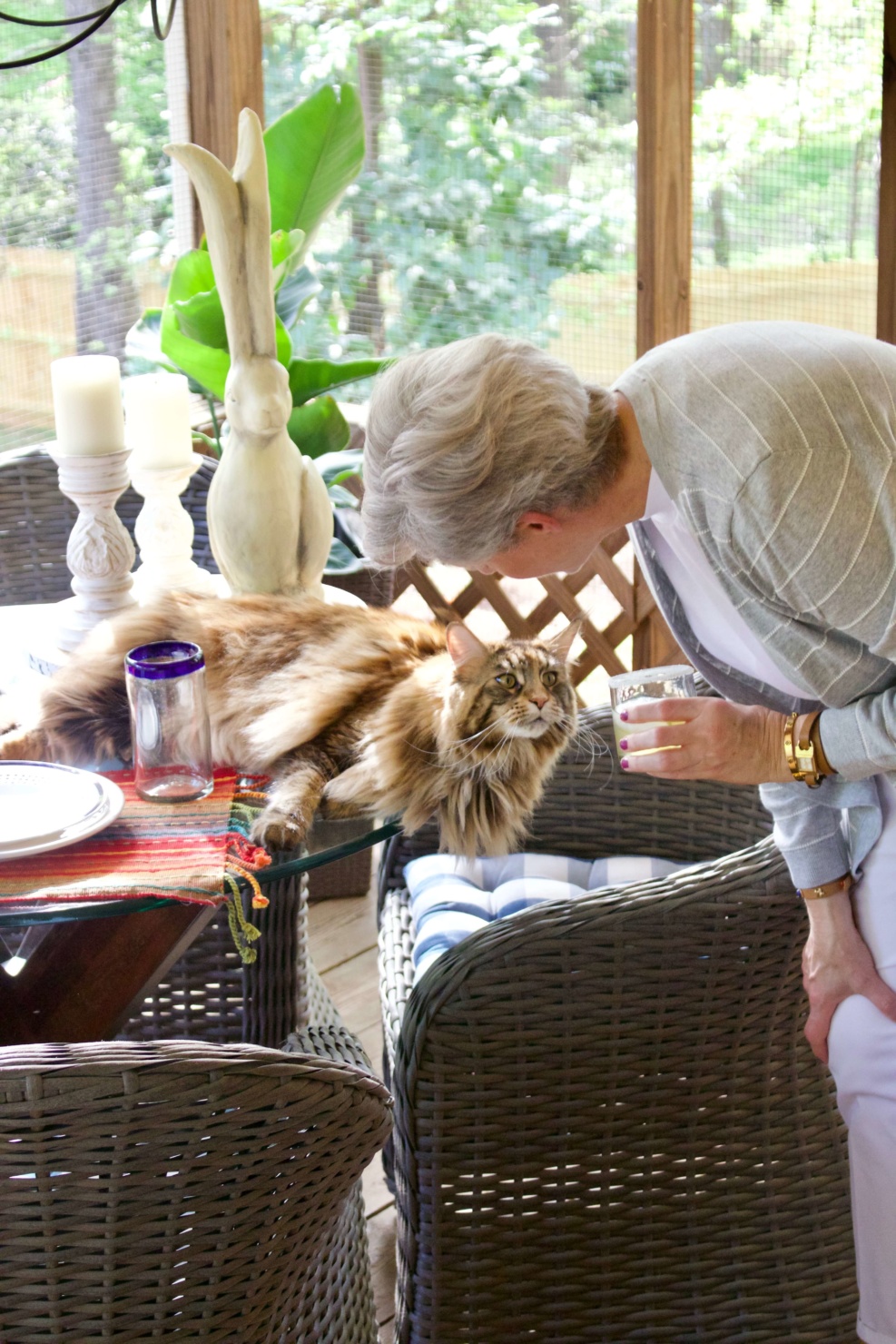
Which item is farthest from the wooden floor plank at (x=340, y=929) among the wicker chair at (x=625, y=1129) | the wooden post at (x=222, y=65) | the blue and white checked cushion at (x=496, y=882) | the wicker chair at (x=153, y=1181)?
the wooden post at (x=222, y=65)

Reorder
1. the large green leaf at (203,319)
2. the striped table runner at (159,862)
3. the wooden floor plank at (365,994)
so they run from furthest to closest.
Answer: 1. the large green leaf at (203,319)
2. the wooden floor plank at (365,994)
3. the striped table runner at (159,862)

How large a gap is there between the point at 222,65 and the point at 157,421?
1542mm

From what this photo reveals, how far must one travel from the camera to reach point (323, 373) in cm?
252

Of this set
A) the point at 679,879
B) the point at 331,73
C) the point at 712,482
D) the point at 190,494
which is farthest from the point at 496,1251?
the point at 331,73

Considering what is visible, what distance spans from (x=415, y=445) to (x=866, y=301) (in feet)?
7.41

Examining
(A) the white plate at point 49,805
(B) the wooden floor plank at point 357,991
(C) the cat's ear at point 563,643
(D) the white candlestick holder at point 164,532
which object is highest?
(D) the white candlestick holder at point 164,532

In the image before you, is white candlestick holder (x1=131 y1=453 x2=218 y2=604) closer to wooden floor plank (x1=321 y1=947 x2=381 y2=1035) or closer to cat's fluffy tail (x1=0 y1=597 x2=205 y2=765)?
cat's fluffy tail (x1=0 y1=597 x2=205 y2=765)

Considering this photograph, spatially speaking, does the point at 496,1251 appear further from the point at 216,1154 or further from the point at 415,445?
the point at 415,445

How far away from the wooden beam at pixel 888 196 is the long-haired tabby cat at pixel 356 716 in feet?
5.49

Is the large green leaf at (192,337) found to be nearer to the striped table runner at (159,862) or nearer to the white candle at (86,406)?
the white candle at (86,406)

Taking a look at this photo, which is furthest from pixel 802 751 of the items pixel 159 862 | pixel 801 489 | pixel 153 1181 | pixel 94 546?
pixel 94 546

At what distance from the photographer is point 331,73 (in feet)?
10.2

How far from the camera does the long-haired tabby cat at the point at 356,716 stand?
138cm

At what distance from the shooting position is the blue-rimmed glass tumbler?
129 centimetres
